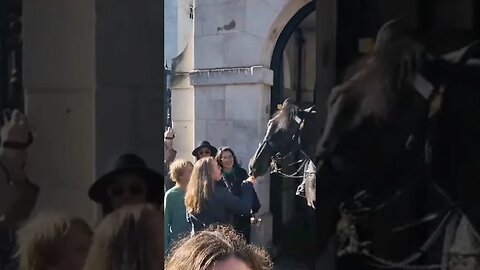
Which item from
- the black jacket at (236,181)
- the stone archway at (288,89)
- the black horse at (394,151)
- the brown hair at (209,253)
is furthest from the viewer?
the stone archway at (288,89)

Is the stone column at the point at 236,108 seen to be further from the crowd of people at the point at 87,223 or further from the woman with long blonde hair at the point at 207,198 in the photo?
the crowd of people at the point at 87,223

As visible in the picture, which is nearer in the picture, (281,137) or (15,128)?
(15,128)

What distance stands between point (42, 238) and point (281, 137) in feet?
7.29

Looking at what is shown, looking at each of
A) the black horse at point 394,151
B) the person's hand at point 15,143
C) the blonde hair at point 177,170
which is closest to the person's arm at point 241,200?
the blonde hair at point 177,170

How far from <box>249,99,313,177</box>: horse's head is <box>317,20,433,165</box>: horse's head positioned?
6.55 feet

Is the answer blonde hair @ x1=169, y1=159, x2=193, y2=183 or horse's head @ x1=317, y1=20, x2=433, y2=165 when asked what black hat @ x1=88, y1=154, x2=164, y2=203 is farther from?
blonde hair @ x1=169, y1=159, x2=193, y2=183

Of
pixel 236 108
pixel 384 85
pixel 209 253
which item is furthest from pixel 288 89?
pixel 384 85

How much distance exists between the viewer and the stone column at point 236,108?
10.1 feet

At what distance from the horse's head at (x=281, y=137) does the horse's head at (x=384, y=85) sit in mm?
1996

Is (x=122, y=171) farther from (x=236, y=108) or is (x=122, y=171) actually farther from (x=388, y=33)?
(x=236, y=108)

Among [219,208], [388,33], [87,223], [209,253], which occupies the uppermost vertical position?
[388,33]

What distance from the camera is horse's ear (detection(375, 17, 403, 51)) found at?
0.73 m

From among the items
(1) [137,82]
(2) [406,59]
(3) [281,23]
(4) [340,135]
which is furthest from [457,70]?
(3) [281,23]

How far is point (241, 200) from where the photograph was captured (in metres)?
2.37
